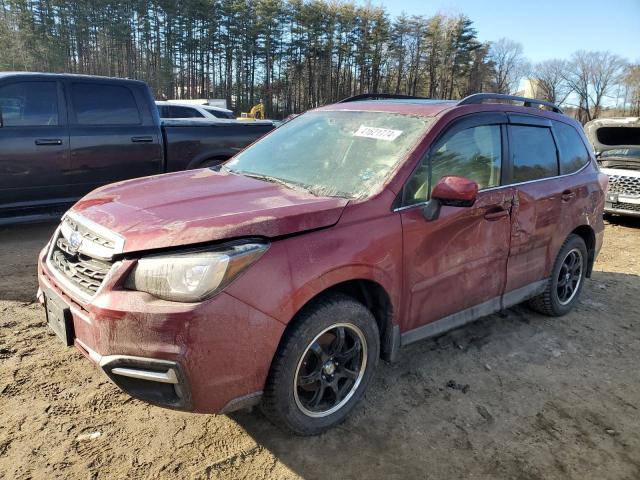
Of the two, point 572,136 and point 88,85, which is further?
point 88,85

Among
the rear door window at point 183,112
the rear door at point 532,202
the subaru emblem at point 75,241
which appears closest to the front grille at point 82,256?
the subaru emblem at point 75,241

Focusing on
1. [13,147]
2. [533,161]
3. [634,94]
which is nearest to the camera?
[533,161]

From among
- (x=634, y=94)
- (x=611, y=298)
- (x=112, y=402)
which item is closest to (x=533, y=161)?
(x=611, y=298)

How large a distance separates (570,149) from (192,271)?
3684mm

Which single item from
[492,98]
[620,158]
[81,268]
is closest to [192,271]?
[81,268]

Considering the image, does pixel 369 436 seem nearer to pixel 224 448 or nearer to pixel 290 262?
pixel 224 448

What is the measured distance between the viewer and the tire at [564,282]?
4.28 metres

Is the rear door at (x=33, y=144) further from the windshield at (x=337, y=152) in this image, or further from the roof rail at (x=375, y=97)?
the roof rail at (x=375, y=97)

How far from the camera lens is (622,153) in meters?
9.41

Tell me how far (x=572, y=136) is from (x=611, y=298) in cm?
188

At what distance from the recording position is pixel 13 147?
573 centimetres

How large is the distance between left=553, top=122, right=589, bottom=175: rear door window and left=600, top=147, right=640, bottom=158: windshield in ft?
19.2

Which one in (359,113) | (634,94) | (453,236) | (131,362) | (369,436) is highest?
(634,94)

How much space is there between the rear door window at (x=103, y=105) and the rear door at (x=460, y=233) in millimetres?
4999
